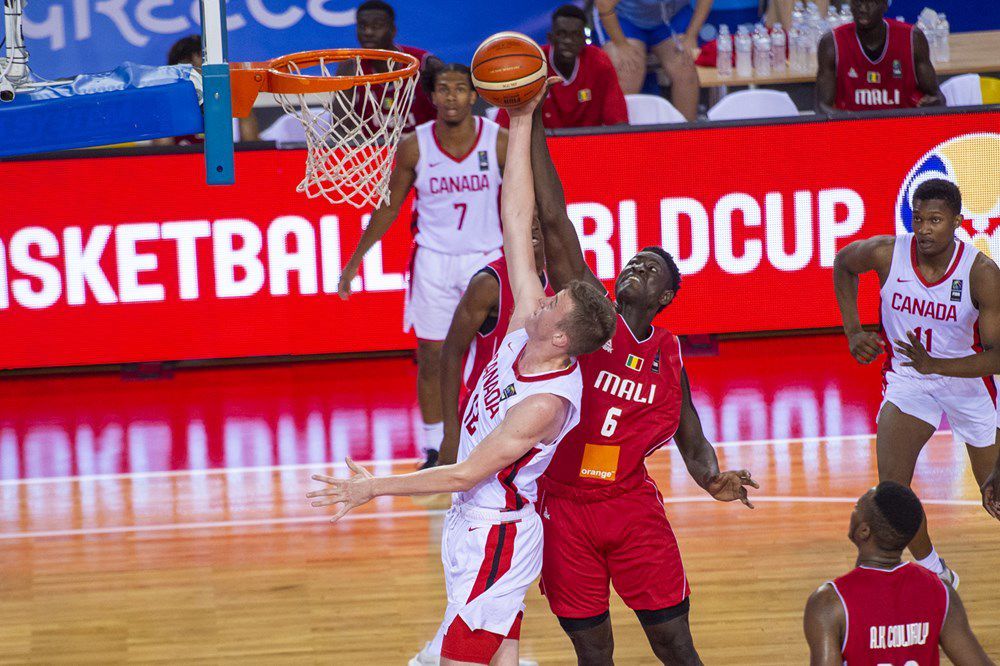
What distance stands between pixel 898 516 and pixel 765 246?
6392 millimetres

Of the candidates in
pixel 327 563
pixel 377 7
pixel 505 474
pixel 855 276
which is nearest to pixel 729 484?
pixel 505 474

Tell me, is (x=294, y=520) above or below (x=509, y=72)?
below

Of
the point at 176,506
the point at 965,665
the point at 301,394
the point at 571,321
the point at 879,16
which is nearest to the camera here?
the point at 965,665

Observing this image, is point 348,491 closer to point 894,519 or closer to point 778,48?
point 894,519

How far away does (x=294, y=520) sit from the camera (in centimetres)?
723

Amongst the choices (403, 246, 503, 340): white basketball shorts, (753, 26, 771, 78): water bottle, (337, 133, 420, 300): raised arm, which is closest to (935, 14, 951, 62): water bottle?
(753, 26, 771, 78): water bottle

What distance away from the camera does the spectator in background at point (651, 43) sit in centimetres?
1149

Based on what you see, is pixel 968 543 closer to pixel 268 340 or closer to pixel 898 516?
pixel 898 516

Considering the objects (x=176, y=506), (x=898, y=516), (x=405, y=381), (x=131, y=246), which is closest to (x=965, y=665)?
(x=898, y=516)

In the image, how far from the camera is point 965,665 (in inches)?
146

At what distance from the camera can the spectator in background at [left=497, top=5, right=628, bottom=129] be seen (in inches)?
404

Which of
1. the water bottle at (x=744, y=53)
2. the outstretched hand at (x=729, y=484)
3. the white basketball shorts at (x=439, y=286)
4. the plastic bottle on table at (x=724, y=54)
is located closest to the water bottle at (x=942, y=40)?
the water bottle at (x=744, y=53)

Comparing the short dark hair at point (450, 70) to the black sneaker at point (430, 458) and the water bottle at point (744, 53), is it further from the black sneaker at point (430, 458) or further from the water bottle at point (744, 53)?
the water bottle at point (744, 53)

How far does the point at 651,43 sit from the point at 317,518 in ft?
20.2
